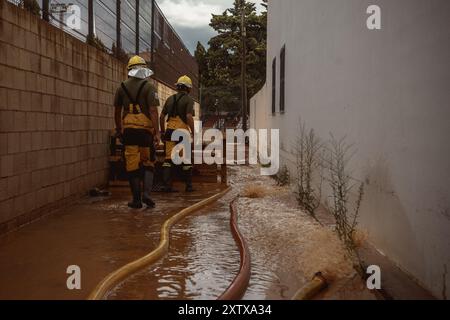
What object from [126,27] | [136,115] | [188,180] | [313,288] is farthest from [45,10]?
[313,288]

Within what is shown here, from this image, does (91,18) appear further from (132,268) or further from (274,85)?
(274,85)

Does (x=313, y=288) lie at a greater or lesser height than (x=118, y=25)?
lesser

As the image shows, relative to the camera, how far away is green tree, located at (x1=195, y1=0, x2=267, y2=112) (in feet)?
122

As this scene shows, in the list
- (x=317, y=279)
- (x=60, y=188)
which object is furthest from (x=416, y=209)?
(x=60, y=188)

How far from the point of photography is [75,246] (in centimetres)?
444

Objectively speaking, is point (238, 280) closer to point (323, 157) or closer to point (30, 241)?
point (30, 241)

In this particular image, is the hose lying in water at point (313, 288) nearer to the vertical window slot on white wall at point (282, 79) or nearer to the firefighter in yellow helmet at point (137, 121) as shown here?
the firefighter in yellow helmet at point (137, 121)

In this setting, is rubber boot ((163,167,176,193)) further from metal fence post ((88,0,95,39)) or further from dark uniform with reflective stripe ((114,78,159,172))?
metal fence post ((88,0,95,39))

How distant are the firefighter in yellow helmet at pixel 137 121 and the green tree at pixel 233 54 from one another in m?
29.0

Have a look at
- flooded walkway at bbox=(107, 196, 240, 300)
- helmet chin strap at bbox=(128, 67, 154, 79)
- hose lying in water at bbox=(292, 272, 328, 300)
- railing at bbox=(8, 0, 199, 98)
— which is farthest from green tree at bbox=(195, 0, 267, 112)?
hose lying in water at bbox=(292, 272, 328, 300)

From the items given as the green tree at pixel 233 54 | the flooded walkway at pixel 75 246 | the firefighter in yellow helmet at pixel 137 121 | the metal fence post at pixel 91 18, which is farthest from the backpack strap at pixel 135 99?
the green tree at pixel 233 54

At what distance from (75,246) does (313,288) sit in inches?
91.4
